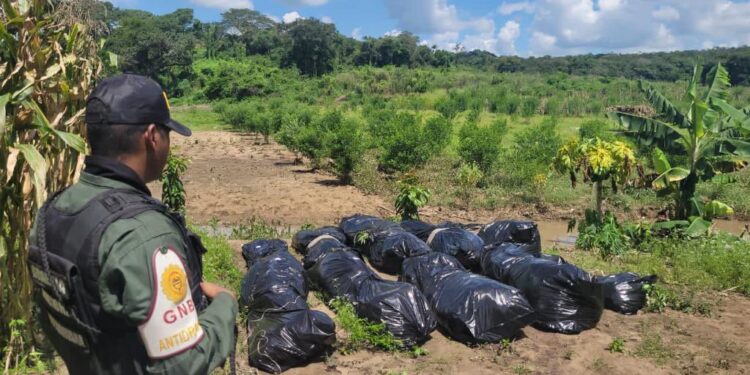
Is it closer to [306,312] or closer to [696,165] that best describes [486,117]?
[696,165]

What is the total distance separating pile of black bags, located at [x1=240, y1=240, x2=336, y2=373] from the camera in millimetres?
3939

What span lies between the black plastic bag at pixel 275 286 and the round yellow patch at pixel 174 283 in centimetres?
297

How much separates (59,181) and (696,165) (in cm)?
787

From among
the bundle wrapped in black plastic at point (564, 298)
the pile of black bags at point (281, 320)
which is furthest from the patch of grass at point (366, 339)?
the bundle wrapped in black plastic at point (564, 298)

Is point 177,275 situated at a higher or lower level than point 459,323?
higher

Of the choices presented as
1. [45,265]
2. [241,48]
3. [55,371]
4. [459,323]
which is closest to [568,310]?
[459,323]

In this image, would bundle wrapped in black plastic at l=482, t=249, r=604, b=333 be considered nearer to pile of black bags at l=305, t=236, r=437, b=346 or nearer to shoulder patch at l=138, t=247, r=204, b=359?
pile of black bags at l=305, t=236, r=437, b=346

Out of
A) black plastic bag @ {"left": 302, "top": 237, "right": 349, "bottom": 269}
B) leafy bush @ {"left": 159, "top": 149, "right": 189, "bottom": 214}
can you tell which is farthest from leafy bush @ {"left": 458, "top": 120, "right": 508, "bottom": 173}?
black plastic bag @ {"left": 302, "top": 237, "right": 349, "bottom": 269}

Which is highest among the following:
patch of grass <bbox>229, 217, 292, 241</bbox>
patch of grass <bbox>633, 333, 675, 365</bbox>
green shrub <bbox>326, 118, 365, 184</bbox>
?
green shrub <bbox>326, 118, 365, 184</bbox>

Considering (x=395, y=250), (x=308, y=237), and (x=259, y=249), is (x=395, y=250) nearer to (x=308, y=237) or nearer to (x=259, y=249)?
(x=308, y=237)

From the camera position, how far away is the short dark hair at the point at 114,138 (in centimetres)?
153

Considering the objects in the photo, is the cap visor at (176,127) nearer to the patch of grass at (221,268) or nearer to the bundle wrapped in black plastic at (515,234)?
the patch of grass at (221,268)

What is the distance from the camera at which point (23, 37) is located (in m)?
3.44

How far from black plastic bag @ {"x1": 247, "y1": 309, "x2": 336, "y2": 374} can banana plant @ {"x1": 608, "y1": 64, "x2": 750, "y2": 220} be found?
5.75m
